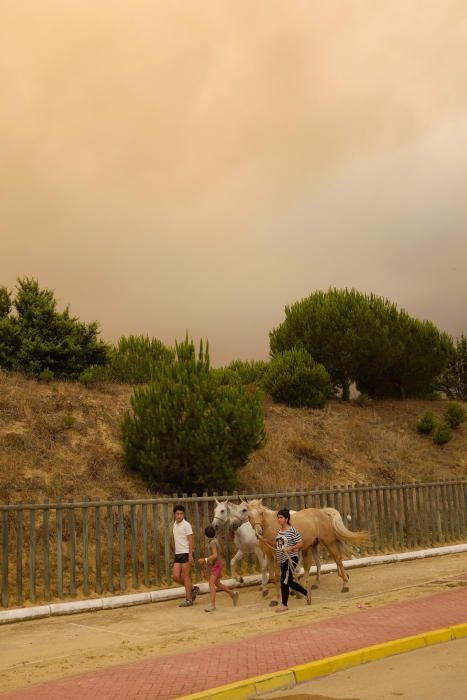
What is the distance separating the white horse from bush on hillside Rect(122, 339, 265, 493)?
223 inches

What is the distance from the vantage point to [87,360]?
30203mm

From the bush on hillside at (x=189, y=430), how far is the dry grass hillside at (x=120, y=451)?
101cm

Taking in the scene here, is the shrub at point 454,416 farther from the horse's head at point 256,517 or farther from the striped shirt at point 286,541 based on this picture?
the striped shirt at point 286,541

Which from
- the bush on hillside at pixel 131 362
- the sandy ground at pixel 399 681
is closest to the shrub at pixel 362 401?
the bush on hillside at pixel 131 362

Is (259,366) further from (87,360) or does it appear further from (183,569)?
(183,569)

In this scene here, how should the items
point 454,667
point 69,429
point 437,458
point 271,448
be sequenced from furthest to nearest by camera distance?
1. point 437,458
2. point 271,448
3. point 69,429
4. point 454,667

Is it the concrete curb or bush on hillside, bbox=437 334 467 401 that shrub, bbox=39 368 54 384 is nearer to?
the concrete curb

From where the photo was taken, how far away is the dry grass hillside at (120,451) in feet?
63.2

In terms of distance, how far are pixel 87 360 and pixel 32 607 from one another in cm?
1943

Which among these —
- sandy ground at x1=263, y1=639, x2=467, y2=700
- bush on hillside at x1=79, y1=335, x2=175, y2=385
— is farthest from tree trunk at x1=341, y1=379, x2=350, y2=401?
sandy ground at x1=263, y1=639, x2=467, y2=700

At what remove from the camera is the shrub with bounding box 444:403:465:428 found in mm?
36906

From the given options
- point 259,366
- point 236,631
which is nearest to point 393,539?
point 236,631

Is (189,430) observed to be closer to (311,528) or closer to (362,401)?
(311,528)

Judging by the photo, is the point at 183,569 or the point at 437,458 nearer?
the point at 183,569
